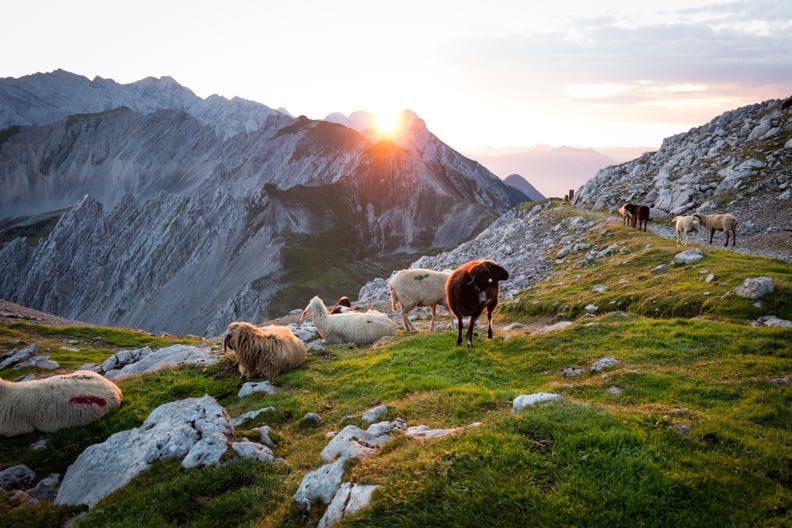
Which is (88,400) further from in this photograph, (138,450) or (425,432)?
(425,432)

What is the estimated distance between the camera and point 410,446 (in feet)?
23.4

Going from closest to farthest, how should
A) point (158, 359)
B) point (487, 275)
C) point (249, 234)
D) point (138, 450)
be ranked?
point (138, 450) → point (487, 275) → point (158, 359) → point (249, 234)

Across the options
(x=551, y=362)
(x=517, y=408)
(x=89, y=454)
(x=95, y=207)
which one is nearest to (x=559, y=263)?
(x=551, y=362)

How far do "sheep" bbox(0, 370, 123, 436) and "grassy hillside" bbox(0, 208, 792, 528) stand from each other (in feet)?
Result: 1.27

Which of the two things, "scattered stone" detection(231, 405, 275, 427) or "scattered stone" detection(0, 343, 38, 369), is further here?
"scattered stone" detection(0, 343, 38, 369)

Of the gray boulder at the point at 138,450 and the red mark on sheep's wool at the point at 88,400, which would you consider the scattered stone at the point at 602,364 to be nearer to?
the gray boulder at the point at 138,450

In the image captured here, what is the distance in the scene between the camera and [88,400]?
11969 millimetres

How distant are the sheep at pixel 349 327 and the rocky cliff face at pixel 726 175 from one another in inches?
1091

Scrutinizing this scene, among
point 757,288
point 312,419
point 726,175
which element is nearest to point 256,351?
point 312,419

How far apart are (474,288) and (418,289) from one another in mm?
7236

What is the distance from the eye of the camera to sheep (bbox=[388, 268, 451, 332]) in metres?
20.5

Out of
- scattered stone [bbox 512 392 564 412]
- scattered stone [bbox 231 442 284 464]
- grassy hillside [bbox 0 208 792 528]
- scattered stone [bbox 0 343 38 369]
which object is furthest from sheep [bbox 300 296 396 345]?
scattered stone [bbox 0 343 38 369]

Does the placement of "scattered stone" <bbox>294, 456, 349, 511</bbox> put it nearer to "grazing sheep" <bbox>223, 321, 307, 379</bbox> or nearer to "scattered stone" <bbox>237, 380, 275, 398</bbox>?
"scattered stone" <bbox>237, 380, 275, 398</bbox>

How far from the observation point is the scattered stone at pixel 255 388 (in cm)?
1338
